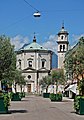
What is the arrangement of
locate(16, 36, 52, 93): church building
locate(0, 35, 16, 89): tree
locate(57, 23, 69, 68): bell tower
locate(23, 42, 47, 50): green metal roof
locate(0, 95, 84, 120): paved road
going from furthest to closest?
locate(23, 42, 47, 50): green metal roof, locate(16, 36, 52, 93): church building, locate(57, 23, 69, 68): bell tower, locate(0, 35, 16, 89): tree, locate(0, 95, 84, 120): paved road

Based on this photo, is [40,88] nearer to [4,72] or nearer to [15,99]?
[15,99]

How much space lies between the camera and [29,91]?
136 meters

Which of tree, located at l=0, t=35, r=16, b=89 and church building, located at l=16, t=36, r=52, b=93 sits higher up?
church building, located at l=16, t=36, r=52, b=93

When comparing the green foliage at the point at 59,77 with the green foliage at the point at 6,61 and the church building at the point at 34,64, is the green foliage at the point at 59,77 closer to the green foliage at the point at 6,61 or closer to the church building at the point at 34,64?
the church building at the point at 34,64

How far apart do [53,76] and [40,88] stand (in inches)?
1484

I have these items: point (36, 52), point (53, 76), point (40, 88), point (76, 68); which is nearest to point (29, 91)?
point (40, 88)

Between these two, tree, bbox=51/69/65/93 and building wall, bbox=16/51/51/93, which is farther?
building wall, bbox=16/51/51/93

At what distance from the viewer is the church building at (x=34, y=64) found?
445 feet

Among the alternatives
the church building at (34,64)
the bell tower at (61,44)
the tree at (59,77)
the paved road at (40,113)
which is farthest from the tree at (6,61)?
the bell tower at (61,44)

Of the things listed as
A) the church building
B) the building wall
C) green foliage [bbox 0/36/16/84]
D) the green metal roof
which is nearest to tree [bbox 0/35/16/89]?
green foliage [bbox 0/36/16/84]

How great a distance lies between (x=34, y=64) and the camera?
138 m

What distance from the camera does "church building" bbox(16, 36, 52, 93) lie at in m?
136

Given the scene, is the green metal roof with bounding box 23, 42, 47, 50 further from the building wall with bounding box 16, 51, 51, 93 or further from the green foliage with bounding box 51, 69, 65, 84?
the green foliage with bounding box 51, 69, 65, 84

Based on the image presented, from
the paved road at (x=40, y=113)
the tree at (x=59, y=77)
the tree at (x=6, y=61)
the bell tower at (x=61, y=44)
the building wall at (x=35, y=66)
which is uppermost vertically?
the bell tower at (x=61, y=44)
